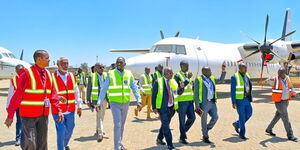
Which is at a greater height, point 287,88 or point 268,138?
point 287,88

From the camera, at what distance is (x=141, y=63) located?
13.1m

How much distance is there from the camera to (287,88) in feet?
22.9

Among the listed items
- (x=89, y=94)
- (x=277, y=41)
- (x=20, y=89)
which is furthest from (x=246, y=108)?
(x=277, y=41)

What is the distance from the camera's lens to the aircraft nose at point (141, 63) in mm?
12984

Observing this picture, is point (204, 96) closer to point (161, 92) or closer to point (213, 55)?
point (161, 92)

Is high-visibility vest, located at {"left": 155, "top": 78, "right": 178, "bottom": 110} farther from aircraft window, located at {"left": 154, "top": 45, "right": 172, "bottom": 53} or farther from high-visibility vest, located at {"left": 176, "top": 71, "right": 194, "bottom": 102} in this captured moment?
aircraft window, located at {"left": 154, "top": 45, "right": 172, "bottom": 53}

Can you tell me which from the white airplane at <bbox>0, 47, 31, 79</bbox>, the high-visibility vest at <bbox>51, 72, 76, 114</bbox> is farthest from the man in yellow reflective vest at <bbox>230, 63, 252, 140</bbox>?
the white airplane at <bbox>0, 47, 31, 79</bbox>

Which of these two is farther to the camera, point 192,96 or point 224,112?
point 224,112

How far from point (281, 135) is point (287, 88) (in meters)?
1.28

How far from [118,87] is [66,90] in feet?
3.20

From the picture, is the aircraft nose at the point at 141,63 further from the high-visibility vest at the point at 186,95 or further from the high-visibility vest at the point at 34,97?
the high-visibility vest at the point at 34,97

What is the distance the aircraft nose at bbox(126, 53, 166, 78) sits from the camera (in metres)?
13.0

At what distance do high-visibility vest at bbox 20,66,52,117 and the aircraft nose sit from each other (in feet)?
29.1

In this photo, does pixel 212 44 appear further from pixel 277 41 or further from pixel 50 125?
pixel 50 125
